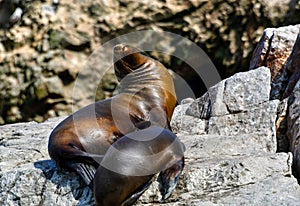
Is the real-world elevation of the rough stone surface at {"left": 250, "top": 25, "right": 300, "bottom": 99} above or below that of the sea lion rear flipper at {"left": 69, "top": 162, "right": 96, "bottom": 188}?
above

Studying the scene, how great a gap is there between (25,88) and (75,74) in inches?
30.6

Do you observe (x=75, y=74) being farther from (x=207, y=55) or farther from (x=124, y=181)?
(x=124, y=181)

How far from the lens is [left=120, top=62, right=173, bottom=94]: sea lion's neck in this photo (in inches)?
214

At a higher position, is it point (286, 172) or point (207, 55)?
point (286, 172)

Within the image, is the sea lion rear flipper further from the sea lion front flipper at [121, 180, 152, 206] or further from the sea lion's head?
the sea lion's head

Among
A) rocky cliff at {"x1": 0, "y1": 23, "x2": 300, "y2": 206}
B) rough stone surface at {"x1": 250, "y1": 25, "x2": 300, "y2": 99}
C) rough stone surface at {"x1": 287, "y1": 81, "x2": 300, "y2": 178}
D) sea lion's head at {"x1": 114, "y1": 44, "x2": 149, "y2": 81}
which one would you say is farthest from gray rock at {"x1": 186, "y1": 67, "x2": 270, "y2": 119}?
sea lion's head at {"x1": 114, "y1": 44, "x2": 149, "y2": 81}

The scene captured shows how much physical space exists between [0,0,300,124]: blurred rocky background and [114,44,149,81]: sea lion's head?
458 centimetres

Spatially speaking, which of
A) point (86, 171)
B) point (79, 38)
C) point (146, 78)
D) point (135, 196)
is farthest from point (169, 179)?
point (79, 38)

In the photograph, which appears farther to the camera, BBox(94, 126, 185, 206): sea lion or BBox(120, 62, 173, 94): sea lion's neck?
BBox(120, 62, 173, 94): sea lion's neck

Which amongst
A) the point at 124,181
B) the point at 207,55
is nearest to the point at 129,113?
the point at 124,181

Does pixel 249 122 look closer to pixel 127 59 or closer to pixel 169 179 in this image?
pixel 127 59

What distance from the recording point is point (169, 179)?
431cm

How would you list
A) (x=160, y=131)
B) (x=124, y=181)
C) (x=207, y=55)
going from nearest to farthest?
1. (x=124, y=181)
2. (x=160, y=131)
3. (x=207, y=55)

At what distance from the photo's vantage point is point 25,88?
410 inches
